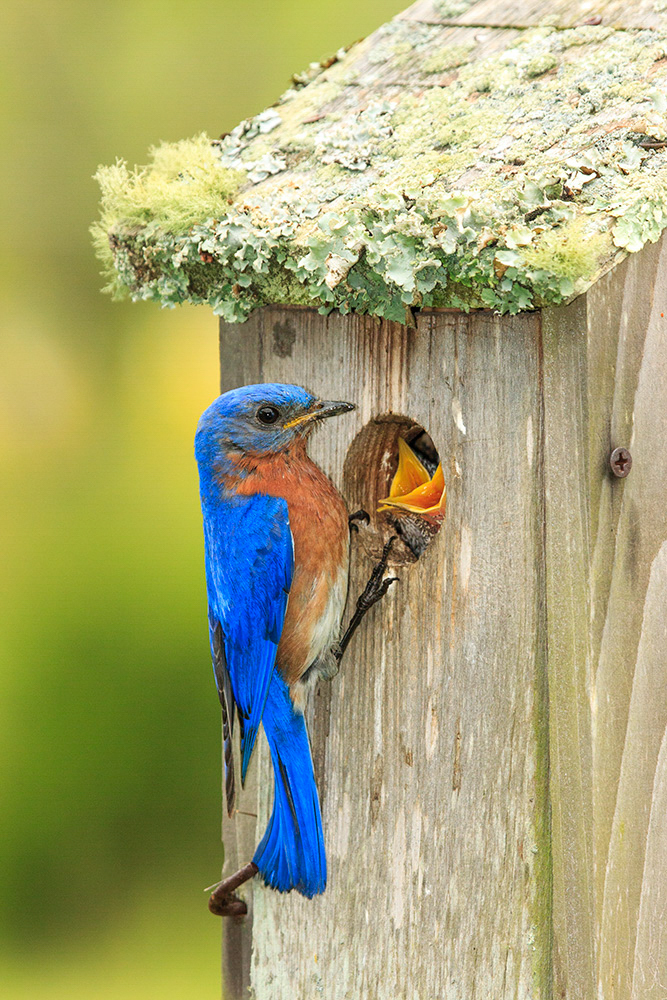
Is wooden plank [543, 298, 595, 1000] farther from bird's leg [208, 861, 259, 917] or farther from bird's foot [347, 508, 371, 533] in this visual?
bird's leg [208, 861, 259, 917]

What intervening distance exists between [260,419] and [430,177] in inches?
27.4

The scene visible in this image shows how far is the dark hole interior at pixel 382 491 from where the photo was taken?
2793 millimetres

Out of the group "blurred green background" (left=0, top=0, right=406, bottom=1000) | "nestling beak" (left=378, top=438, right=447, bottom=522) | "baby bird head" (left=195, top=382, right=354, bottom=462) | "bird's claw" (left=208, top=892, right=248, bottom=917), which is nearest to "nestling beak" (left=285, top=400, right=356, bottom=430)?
"baby bird head" (left=195, top=382, right=354, bottom=462)

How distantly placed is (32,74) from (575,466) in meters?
3.52

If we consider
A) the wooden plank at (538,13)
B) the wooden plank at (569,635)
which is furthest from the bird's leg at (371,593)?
the wooden plank at (538,13)

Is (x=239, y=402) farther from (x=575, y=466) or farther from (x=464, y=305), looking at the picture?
(x=575, y=466)

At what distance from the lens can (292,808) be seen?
8.81 feet

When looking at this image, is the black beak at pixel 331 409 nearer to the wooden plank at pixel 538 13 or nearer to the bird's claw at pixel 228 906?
the wooden plank at pixel 538 13

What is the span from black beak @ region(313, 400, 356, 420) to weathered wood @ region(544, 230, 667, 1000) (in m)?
0.51

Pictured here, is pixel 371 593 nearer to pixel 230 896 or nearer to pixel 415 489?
pixel 415 489

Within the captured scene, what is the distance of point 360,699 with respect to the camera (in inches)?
106

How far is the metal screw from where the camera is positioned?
7.04 feet

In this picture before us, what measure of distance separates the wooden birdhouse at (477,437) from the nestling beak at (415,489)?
0.05 metres

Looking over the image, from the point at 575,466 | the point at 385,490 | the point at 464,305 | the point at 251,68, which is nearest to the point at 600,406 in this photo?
the point at 575,466
